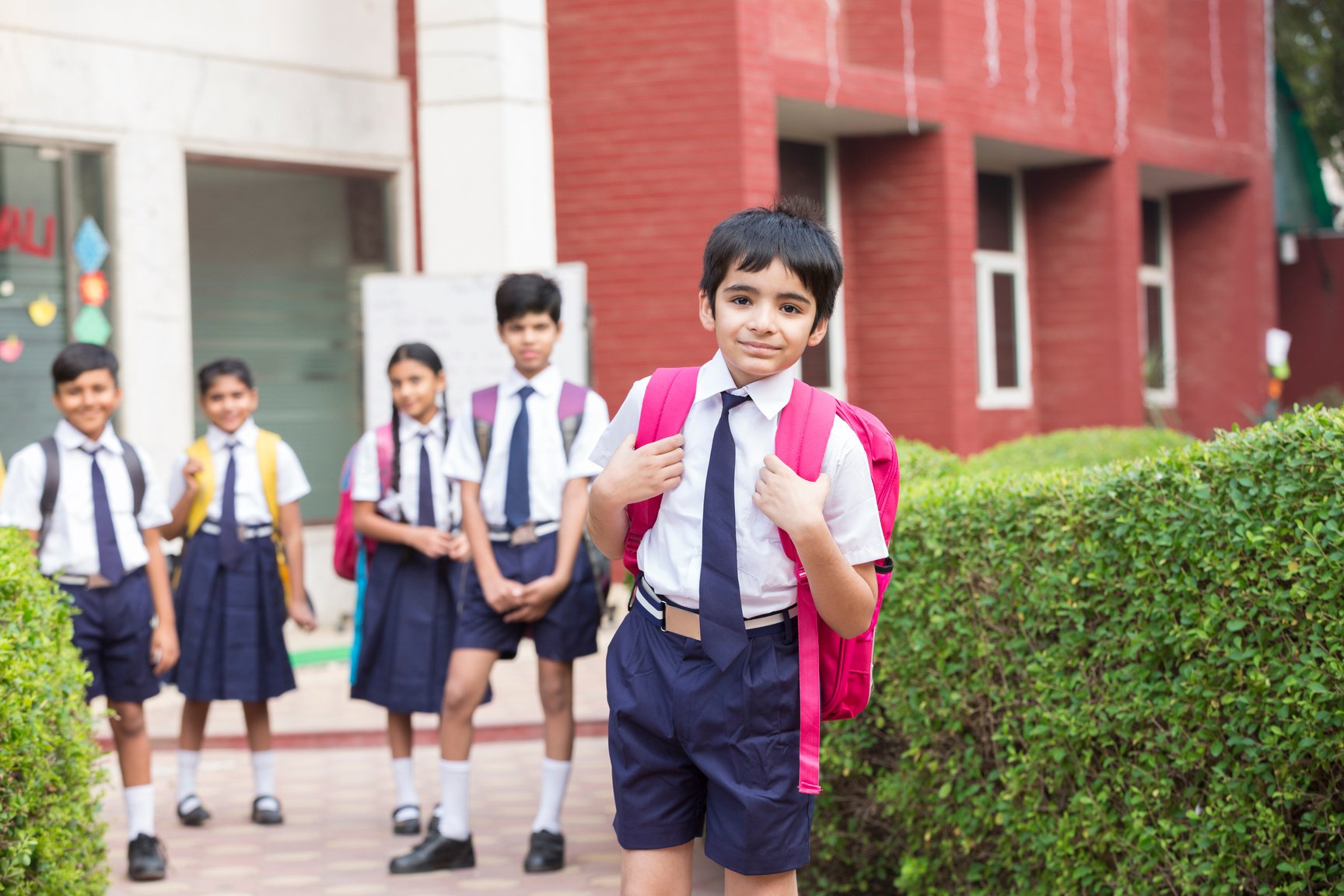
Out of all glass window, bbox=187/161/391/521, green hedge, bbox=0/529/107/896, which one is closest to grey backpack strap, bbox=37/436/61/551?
green hedge, bbox=0/529/107/896

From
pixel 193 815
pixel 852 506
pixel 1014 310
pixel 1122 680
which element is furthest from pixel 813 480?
pixel 1014 310

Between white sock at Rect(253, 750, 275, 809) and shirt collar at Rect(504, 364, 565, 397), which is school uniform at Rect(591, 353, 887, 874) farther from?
white sock at Rect(253, 750, 275, 809)

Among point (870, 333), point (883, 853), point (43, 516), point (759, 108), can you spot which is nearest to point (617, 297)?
point (759, 108)

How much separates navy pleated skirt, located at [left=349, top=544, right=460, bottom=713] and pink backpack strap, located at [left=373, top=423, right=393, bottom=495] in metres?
0.26

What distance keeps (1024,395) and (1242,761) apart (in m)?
14.4

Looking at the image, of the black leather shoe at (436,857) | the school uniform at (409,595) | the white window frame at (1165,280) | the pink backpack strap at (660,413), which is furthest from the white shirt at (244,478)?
the white window frame at (1165,280)

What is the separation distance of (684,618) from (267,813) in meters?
3.94

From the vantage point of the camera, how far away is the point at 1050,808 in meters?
4.36

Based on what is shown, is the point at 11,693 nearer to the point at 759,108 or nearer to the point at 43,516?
the point at 43,516

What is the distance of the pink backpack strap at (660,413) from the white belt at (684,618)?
15cm

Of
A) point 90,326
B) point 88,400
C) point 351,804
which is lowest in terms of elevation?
point 351,804

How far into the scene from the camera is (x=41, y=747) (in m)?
4.21

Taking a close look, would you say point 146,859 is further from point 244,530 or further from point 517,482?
point 517,482

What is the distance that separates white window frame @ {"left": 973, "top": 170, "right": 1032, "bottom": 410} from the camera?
17.5 meters
